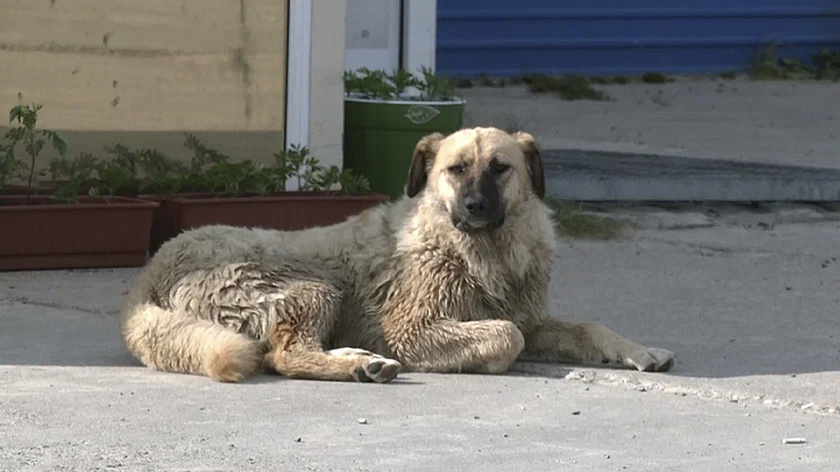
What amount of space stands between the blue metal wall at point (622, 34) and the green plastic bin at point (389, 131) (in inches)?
270

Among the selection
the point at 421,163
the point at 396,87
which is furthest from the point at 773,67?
the point at 421,163

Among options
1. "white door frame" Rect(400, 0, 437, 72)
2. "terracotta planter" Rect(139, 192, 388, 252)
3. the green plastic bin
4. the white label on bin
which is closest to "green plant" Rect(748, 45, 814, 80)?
"white door frame" Rect(400, 0, 437, 72)

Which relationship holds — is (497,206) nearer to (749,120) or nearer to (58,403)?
(58,403)

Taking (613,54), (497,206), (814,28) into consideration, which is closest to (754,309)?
(497,206)

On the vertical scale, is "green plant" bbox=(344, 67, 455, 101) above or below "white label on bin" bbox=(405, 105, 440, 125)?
above

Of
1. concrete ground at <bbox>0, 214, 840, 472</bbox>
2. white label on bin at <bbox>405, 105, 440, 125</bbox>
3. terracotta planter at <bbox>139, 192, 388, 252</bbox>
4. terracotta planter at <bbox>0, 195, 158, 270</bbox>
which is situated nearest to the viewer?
concrete ground at <bbox>0, 214, 840, 472</bbox>

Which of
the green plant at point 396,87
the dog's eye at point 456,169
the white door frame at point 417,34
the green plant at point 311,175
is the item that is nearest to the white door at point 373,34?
the white door frame at point 417,34

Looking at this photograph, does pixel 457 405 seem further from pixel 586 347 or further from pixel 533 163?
pixel 533 163

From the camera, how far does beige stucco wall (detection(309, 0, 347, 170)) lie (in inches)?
377

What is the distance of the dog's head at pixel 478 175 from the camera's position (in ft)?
21.5

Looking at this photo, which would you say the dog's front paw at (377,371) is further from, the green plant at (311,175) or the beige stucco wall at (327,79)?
the beige stucco wall at (327,79)

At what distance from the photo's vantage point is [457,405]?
589 centimetres

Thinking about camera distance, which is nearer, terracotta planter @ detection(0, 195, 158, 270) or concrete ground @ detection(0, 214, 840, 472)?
concrete ground @ detection(0, 214, 840, 472)

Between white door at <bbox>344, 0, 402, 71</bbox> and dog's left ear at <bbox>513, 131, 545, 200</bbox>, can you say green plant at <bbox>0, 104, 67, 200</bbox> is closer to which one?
dog's left ear at <bbox>513, 131, 545, 200</bbox>
